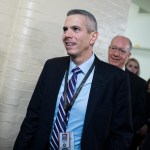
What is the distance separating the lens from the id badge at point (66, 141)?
184 centimetres

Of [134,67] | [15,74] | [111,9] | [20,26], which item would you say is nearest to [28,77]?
[15,74]

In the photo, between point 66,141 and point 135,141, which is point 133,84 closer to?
→ point 135,141

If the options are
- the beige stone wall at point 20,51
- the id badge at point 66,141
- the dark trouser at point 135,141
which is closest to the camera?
the id badge at point 66,141

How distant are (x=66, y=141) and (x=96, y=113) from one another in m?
0.28

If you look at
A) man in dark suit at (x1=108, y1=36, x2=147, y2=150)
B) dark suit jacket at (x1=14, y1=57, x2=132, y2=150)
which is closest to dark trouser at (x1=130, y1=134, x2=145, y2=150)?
man in dark suit at (x1=108, y1=36, x2=147, y2=150)

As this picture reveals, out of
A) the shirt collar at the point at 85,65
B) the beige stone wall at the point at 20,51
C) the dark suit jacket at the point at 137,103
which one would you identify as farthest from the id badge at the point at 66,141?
the dark suit jacket at the point at 137,103

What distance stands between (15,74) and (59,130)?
2.42ft

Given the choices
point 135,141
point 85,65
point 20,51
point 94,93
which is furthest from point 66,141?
point 135,141

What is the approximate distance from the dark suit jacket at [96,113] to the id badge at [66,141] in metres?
0.08

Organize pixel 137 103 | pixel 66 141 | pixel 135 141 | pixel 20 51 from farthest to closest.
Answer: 1. pixel 135 141
2. pixel 137 103
3. pixel 20 51
4. pixel 66 141

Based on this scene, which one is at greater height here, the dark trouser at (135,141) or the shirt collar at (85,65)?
the shirt collar at (85,65)

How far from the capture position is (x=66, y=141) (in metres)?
1.84

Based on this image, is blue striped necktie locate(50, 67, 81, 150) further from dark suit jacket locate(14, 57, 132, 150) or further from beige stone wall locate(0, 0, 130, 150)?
beige stone wall locate(0, 0, 130, 150)

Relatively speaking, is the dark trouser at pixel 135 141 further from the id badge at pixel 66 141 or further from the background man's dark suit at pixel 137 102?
the id badge at pixel 66 141
